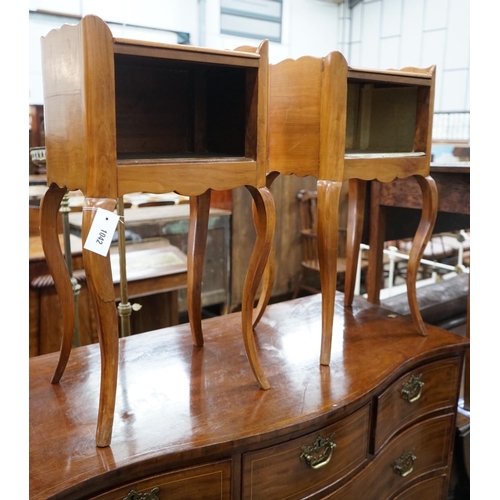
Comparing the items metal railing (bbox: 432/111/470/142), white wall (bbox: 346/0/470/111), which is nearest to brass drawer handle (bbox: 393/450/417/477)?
white wall (bbox: 346/0/470/111)

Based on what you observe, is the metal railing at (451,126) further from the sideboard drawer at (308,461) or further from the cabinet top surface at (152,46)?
the cabinet top surface at (152,46)

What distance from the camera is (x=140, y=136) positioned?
4.16 ft

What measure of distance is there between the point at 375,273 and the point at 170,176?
1189 millimetres

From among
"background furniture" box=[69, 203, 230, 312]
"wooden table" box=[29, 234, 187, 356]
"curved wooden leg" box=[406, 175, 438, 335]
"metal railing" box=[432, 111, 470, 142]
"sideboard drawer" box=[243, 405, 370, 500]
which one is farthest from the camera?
"metal railing" box=[432, 111, 470, 142]

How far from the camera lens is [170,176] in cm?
95

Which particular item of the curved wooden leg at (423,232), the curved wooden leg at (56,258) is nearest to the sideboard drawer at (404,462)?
the curved wooden leg at (423,232)

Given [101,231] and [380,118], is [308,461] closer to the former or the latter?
[101,231]

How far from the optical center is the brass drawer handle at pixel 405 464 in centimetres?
140

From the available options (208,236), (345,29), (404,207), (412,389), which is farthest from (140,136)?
(345,29)

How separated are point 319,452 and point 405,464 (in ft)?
1.42

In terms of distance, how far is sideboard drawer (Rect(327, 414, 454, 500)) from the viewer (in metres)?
1.26

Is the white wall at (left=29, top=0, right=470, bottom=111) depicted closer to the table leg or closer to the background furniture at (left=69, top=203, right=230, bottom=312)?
the background furniture at (left=69, top=203, right=230, bottom=312)
